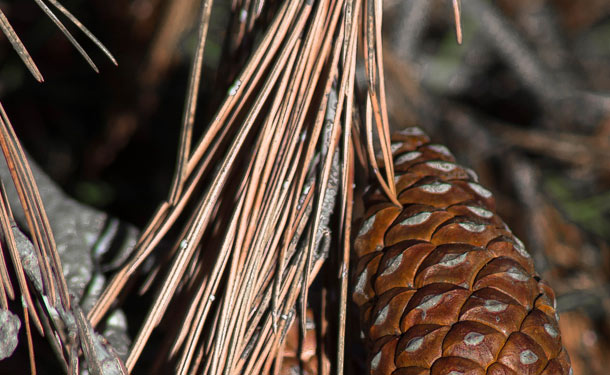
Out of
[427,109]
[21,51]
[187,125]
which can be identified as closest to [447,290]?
[187,125]

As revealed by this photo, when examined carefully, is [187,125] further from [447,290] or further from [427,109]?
[427,109]

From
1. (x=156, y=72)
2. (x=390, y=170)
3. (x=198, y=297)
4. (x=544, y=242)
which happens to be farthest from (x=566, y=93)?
(x=198, y=297)

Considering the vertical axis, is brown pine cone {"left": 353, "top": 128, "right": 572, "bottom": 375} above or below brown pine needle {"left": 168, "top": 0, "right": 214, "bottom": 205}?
below

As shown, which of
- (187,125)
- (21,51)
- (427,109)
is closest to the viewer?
(21,51)

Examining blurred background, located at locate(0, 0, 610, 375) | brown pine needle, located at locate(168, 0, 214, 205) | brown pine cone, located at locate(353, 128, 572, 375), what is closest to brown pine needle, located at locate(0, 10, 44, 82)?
brown pine needle, located at locate(168, 0, 214, 205)

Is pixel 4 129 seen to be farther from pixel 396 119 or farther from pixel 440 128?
pixel 440 128

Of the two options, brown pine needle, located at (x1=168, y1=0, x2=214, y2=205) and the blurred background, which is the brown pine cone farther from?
the blurred background
